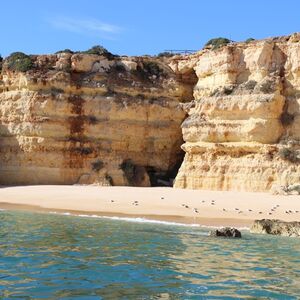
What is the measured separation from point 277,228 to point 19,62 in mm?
25025

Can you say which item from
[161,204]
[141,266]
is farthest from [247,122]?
[141,266]

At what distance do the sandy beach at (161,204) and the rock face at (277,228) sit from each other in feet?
7.14

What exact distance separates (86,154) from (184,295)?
2811cm

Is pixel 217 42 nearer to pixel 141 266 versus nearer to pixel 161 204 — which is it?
pixel 161 204

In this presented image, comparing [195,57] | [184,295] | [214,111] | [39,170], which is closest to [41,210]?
[39,170]

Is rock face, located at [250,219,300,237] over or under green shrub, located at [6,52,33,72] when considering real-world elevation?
under

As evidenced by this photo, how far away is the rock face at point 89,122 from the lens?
34531 mm

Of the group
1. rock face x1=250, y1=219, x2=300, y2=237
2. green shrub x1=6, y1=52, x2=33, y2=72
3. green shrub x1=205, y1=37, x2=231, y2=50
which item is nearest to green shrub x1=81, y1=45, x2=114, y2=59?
green shrub x1=6, y1=52, x2=33, y2=72

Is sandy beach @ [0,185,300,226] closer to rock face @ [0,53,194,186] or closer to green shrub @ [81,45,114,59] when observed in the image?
rock face @ [0,53,194,186]

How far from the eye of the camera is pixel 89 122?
35594 millimetres

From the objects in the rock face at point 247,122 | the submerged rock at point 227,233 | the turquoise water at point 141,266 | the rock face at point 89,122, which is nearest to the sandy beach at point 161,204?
the rock face at point 247,122

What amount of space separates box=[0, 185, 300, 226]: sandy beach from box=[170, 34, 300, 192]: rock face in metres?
3.40

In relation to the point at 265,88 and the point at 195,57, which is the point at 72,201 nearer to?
the point at 265,88

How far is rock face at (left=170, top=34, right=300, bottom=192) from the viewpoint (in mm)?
29812
